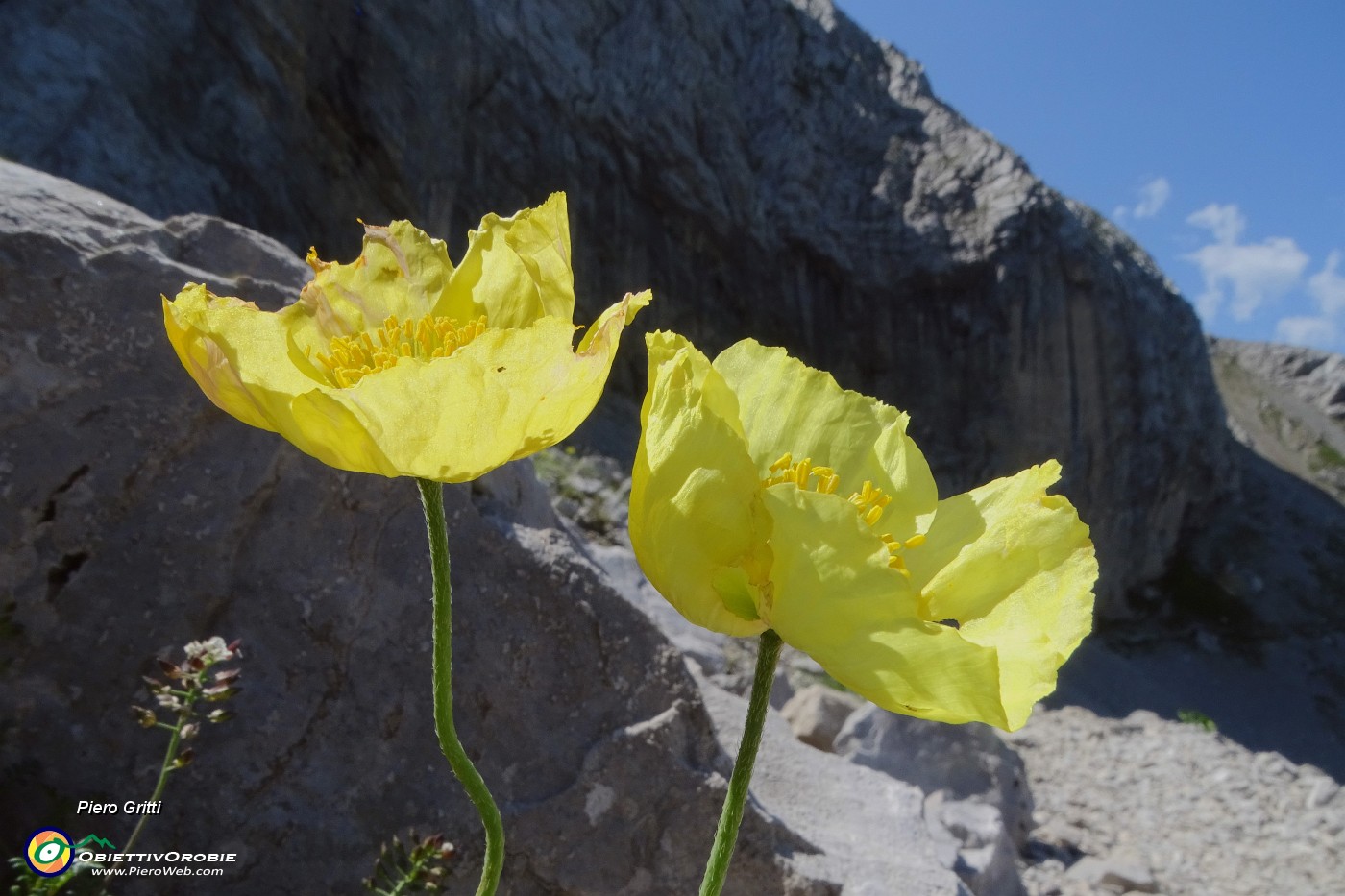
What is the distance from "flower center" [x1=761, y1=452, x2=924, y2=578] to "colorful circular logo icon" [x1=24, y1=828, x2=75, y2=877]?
114cm

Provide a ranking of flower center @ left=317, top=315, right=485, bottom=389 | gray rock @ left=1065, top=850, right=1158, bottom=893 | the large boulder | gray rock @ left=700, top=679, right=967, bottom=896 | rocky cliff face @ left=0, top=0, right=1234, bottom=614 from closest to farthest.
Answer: flower center @ left=317, top=315, right=485, bottom=389 < the large boulder < gray rock @ left=700, top=679, right=967, bottom=896 < gray rock @ left=1065, top=850, right=1158, bottom=893 < rocky cliff face @ left=0, top=0, right=1234, bottom=614

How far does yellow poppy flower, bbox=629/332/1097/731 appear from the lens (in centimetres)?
61

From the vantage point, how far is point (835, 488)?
2.67ft

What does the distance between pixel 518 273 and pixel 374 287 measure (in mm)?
146

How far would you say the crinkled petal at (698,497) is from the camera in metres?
0.66

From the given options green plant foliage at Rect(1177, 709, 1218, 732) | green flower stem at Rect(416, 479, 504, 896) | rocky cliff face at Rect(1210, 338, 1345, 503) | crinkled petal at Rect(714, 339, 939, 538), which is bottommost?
green flower stem at Rect(416, 479, 504, 896)

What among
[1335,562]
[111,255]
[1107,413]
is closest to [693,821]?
[111,255]

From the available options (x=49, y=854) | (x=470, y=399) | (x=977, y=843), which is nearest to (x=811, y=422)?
(x=470, y=399)

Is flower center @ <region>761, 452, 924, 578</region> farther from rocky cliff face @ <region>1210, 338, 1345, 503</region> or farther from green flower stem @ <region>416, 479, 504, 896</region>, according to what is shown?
rocky cliff face @ <region>1210, 338, 1345, 503</region>

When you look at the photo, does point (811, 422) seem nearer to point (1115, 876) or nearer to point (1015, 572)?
point (1015, 572)

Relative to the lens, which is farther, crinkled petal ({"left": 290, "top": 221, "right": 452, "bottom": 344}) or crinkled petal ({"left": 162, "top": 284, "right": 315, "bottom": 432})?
crinkled petal ({"left": 290, "top": 221, "right": 452, "bottom": 344})

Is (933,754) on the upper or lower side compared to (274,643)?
upper

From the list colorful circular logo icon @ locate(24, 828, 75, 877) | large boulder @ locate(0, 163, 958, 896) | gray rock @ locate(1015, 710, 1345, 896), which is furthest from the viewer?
gray rock @ locate(1015, 710, 1345, 896)

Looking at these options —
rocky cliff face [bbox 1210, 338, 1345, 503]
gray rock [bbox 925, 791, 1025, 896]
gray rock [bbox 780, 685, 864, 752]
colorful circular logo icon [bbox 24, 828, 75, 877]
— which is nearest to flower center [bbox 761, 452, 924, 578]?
colorful circular logo icon [bbox 24, 828, 75, 877]
